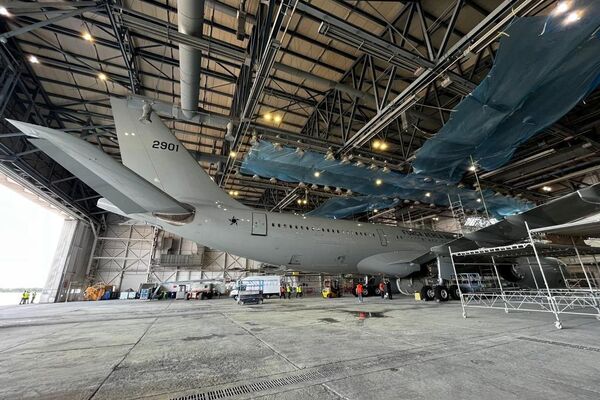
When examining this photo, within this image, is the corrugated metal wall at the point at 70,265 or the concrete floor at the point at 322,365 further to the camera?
the corrugated metal wall at the point at 70,265

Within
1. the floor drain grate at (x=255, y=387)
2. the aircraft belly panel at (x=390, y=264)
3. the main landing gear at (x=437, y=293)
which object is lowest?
the floor drain grate at (x=255, y=387)

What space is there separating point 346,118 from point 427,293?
934 centimetres

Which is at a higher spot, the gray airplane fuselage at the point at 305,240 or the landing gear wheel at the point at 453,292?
the gray airplane fuselage at the point at 305,240

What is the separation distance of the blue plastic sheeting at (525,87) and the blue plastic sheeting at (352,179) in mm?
2761

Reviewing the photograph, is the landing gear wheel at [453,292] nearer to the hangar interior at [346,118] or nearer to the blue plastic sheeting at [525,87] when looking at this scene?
the hangar interior at [346,118]

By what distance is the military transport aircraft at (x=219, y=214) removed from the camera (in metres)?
4.84

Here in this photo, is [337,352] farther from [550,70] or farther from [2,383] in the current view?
[550,70]

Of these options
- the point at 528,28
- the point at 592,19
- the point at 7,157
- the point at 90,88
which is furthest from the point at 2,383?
the point at 7,157

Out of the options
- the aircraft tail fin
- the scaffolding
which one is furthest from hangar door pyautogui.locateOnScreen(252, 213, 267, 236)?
the scaffolding

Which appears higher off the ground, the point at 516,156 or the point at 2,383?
the point at 516,156

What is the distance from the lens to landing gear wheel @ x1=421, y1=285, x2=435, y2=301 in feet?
36.1

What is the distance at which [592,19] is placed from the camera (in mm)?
4844

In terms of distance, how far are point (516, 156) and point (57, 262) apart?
35.7 meters

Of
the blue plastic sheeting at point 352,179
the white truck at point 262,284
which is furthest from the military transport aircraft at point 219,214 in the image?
the white truck at point 262,284
